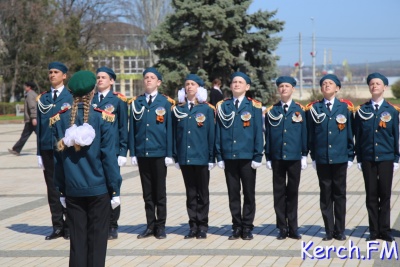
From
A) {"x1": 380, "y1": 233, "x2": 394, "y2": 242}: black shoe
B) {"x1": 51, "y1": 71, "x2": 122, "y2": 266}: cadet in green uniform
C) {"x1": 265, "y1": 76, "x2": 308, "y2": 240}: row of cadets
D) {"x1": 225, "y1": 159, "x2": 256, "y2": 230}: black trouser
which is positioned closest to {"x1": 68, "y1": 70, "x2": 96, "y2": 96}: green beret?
{"x1": 51, "y1": 71, "x2": 122, "y2": 266}: cadet in green uniform

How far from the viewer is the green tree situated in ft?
113

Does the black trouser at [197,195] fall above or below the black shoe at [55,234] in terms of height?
above

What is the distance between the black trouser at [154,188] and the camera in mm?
Answer: 8508

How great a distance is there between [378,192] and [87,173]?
3762mm

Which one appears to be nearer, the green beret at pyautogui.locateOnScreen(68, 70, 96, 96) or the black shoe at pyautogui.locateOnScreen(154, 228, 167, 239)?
the green beret at pyautogui.locateOnScreen(68, 70, 96, 96)

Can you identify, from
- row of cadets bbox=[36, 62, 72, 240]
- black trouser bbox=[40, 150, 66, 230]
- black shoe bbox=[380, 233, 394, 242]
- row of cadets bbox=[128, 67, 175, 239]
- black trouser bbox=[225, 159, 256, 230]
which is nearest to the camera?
black shoe bbox=[380, 233, 394, 242]

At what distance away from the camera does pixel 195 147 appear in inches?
328

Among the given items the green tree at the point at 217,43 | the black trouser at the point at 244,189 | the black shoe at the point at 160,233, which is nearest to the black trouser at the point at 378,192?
the black trouser at the point at 244,189

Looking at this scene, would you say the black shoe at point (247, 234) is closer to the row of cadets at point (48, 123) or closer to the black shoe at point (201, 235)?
the black shoe at point (201, 235)

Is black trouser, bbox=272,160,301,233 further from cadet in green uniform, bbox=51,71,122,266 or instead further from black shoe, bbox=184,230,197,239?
cadet in green uniform, bbox=51,71,122,266

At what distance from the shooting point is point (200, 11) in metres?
34.4

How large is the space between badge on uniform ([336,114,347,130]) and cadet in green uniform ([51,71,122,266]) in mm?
3154

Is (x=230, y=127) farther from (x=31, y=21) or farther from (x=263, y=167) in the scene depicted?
(x=31, y=21)

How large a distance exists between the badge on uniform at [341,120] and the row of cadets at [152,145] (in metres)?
1.95
